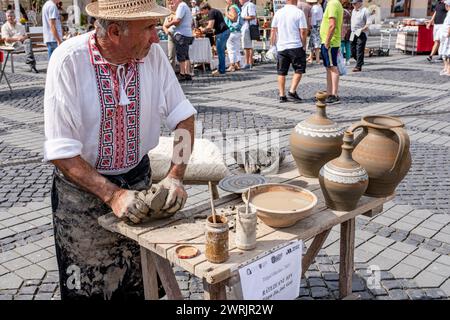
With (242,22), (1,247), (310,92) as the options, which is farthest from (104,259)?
(242,22)

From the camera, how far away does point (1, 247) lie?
139 inches

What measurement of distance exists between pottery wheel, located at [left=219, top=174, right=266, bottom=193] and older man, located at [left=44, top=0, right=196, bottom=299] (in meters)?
0.24

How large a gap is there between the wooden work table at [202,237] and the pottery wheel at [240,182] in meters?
0.05

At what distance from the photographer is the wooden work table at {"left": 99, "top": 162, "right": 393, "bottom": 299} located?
1744mm

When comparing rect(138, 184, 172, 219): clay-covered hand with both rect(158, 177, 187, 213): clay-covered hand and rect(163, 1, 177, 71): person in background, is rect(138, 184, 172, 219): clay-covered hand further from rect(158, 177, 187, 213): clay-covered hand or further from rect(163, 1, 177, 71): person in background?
rect(163, 1, 177, 71): person in background

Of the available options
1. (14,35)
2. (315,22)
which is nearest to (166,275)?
(14,35)

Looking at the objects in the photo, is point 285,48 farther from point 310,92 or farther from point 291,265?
point 291,265

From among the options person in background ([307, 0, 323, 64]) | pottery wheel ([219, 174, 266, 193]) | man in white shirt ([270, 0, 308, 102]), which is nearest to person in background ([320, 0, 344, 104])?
man in white shirt ([270, 0, 308, 102])

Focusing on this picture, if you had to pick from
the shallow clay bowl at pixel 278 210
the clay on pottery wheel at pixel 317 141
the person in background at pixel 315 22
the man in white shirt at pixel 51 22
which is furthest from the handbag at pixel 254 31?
the shallow clay bowl at pixel 278 210

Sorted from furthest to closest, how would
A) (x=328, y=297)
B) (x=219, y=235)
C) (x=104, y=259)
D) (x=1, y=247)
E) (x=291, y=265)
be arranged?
(x=1, y=247)
(x=328, y=297)
(x=104, y=259)
(x=291, y=265)
(x=219, y=235)

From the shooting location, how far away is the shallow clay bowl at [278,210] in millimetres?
1938

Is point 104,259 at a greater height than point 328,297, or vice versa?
point 104,259

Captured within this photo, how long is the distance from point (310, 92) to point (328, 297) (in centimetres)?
675

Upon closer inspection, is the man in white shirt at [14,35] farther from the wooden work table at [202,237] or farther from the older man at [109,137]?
the wooden work table at [202,237]
